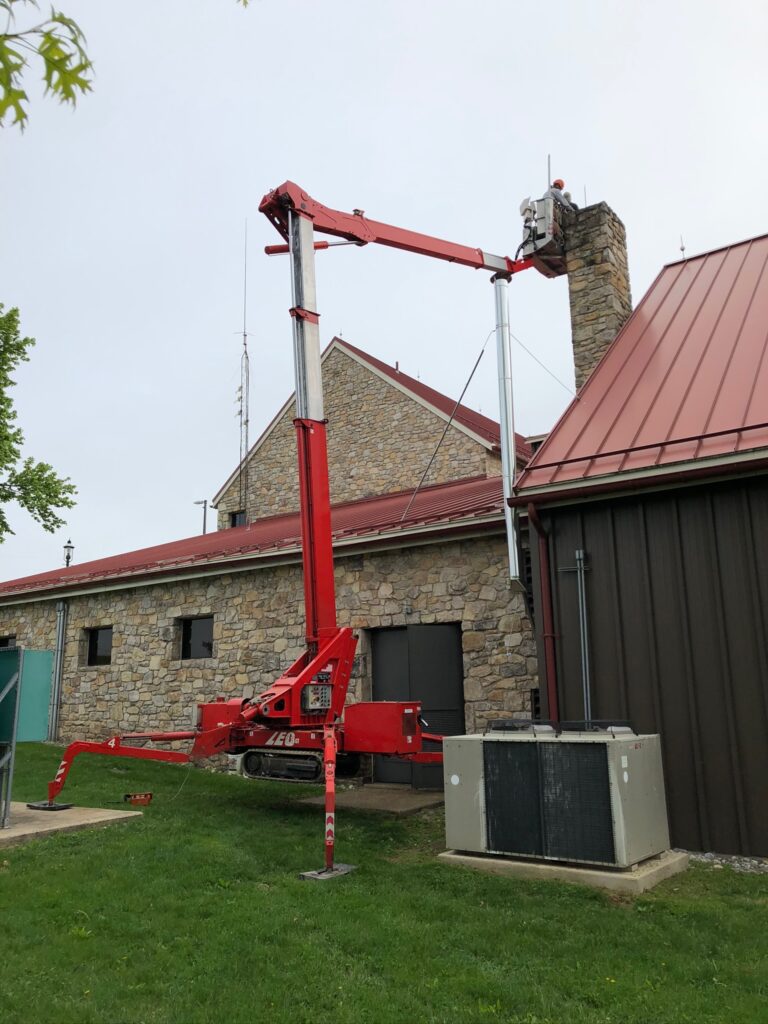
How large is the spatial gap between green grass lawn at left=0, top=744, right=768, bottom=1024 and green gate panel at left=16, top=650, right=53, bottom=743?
1038 mm

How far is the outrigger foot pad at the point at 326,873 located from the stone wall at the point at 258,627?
12.9 feet

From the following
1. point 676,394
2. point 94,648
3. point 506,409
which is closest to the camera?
point 676,394

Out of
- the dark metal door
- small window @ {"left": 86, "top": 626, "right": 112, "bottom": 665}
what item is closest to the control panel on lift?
the dark metal door

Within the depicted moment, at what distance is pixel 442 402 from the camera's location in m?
18.0

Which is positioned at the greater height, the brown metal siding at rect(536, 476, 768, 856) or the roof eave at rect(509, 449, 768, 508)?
the roof eave at rect(509, 449, 768, 508)

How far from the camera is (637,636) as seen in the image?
298 inches

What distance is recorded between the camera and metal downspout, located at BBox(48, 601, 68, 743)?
580 inches

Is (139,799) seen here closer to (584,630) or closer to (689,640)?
(584,630)

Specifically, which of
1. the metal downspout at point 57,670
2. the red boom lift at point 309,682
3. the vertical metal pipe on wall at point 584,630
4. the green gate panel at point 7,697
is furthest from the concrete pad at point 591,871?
the metal downspout at point 57,670

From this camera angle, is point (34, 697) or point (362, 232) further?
point (362, 232)

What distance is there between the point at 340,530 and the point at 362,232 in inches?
163

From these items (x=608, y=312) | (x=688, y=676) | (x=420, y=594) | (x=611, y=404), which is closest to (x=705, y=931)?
(x=688, y=676)

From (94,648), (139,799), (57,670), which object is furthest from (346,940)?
(57,670)

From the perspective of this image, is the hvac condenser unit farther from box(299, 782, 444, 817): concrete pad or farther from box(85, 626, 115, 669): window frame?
box(85, 626, 115, 669): window frame
